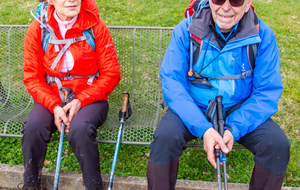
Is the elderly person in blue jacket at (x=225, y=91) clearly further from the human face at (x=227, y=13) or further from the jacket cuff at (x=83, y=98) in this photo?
the jacket cuff at (x=83, y=98)

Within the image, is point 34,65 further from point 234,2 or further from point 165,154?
point 234,2

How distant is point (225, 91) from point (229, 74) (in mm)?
174

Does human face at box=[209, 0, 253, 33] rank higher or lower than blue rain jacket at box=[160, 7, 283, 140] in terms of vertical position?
higher

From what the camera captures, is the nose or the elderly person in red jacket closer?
the nose

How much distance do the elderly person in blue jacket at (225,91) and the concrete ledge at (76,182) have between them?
1.70ft

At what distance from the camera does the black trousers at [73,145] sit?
2678mm

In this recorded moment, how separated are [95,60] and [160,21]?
403 cm

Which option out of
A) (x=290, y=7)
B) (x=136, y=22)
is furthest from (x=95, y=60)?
(x=290, y=7)

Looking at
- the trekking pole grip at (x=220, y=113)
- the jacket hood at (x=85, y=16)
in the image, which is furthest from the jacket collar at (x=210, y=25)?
the jacket hood at (x=85, y=16)

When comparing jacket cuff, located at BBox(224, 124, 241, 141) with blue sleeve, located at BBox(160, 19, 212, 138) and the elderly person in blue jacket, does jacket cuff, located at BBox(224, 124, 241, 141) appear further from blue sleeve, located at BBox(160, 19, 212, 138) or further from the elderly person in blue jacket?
blue sleeve, located at BBox(160, 19, 212, 138)

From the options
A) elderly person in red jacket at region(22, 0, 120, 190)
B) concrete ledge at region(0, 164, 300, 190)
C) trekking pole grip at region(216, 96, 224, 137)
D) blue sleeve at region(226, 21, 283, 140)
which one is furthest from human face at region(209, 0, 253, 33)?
concrete ledge at region(0, 164, 300, 190)

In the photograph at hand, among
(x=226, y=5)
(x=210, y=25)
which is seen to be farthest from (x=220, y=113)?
(x=226, y=5)

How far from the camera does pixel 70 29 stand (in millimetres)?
2932

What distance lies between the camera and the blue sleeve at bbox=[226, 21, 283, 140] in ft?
8.27
